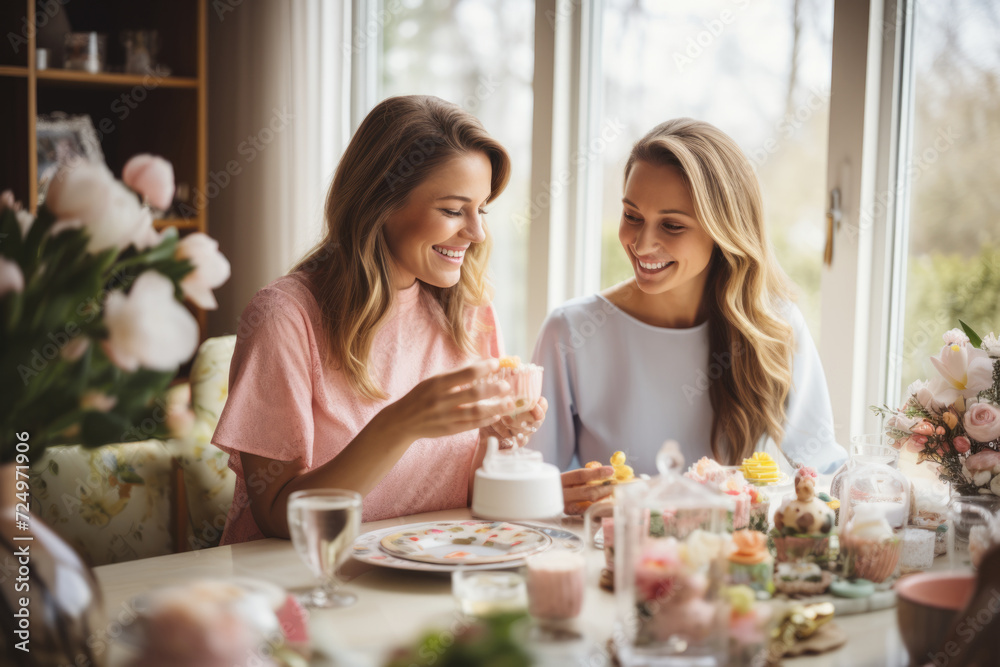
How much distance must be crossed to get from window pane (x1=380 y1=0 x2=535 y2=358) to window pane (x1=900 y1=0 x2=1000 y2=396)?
134 centimetres

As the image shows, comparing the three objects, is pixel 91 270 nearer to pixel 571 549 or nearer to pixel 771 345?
pixel 571 549

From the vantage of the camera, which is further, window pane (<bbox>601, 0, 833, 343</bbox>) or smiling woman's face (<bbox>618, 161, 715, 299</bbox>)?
window pane (<bbox>601, 0, 833, 343</bbox>)

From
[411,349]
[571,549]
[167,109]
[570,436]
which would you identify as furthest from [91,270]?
[167,109]

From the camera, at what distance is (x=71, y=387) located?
84 centimetres

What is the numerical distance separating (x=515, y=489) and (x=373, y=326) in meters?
0.78

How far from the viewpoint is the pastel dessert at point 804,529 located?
1.24 meters

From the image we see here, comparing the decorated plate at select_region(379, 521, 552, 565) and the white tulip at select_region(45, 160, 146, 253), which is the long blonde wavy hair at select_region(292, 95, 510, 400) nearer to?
the decorated plate at select_region(379, 521, 552, 565)

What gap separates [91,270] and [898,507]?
125cm

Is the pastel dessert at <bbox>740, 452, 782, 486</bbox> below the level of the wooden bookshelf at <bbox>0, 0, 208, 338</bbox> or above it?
below

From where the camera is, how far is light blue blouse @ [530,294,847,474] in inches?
85.7

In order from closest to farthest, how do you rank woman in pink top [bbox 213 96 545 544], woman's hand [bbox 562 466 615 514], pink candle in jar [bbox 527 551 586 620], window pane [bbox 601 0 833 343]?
pink candle in jar [bbox 527 551 586 620] < woman's hand [bbox 562 466 615 514] < woman in pink top [bbox 213 96 545 544] < window pane [bbox 601 0 833 343]

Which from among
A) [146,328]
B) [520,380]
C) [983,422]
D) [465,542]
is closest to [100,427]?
[146,328]

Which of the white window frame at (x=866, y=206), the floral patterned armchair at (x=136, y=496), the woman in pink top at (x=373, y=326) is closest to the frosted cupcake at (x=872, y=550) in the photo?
the woman in pink top at (x=373, y=326)

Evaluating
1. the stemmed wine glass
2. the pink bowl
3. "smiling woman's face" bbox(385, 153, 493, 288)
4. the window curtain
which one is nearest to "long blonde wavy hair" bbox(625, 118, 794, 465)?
"smiling woman's face" bbox(385, 153, 493, 288)
